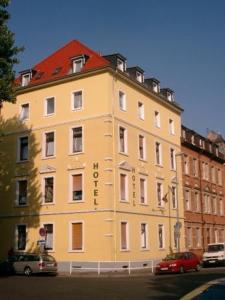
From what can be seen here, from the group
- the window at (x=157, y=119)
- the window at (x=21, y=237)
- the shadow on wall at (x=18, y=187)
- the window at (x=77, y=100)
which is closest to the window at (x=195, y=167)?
the window at (x=157, y=119)

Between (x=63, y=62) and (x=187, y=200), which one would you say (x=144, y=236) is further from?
(x=63, y=62)

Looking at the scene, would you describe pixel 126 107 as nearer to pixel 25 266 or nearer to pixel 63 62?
pixel 63 62

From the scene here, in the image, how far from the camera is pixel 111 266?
1305 inches

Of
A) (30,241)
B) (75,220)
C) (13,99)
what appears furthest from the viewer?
(30,241)

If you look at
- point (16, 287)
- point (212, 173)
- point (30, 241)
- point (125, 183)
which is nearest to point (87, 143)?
point (125, 183)

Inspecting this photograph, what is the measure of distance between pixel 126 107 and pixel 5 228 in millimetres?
13881

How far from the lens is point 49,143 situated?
127 ft

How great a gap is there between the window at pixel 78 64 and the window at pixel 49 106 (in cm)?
298

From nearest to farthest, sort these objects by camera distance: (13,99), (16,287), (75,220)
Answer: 1. (16,287)
2. (13,99)
3. (75,220)

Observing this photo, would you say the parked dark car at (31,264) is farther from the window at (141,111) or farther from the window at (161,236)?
the window at (141,111)

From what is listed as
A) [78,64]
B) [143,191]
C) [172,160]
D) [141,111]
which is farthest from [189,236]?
[78,64]

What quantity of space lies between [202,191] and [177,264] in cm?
2124

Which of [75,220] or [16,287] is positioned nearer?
[16,287]

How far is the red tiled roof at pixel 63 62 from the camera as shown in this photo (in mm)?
37594
